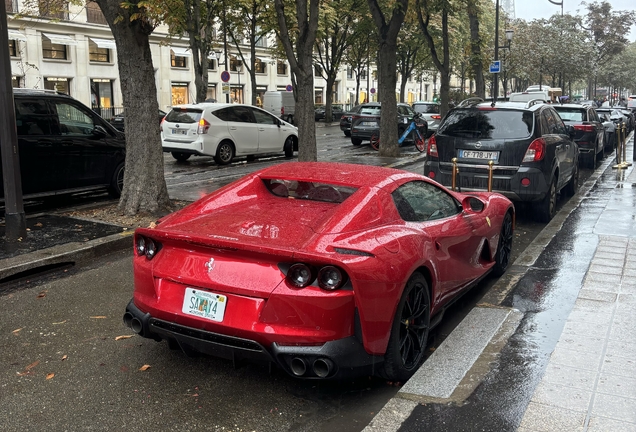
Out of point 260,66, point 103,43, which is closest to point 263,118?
point 103,43

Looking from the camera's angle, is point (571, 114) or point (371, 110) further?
point (371, 110)

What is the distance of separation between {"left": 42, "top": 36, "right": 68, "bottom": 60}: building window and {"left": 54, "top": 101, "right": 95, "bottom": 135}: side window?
31658 millimetres

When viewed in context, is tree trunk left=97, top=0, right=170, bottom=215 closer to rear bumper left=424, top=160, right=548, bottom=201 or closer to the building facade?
rear bumper left=424, top=160, right=548, bottom=201

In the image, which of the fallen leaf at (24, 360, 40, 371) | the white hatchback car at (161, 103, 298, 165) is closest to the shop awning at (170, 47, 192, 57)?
the white hatchback car at (161, 103, 298, 165)

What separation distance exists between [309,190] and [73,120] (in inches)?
277

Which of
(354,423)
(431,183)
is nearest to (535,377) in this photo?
(354,423)

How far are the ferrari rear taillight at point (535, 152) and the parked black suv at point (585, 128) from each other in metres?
7.25

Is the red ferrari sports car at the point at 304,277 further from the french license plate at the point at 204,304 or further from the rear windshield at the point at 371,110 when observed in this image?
the rear windshield at the point at 371,110

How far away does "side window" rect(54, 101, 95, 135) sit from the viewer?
33.9 ft

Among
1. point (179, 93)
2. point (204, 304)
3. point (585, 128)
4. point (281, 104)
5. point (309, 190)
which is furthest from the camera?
point (179, 93)

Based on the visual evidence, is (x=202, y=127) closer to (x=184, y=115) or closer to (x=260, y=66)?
(x=184, y=115)

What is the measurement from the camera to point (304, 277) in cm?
363

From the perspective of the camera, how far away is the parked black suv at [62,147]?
9766 millimetres

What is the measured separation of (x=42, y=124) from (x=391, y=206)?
7.46 m
